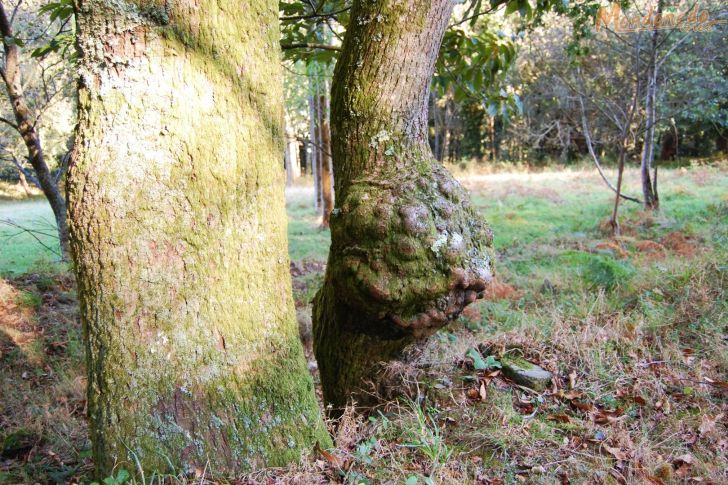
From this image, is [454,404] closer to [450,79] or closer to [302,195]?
[450,79]

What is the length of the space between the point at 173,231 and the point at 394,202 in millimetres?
994

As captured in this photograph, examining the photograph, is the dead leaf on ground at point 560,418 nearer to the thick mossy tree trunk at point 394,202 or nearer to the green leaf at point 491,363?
the green leaf at point 491,363

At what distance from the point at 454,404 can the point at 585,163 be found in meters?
21.0

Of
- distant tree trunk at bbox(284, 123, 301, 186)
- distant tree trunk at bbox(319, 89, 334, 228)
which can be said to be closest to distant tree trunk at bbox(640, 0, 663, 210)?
distant tree trunk at bbox(319, 89, 334, 228)

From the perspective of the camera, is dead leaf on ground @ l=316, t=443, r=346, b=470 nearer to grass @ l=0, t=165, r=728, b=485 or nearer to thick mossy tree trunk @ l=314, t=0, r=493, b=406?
grass @ l=0, t=165, r=728, b=485

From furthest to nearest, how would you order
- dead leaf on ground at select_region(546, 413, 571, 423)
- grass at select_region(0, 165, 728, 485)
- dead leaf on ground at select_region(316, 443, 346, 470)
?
dead leaf on ground at select_region(546, 413, 571, 423) → grass at select_region(0, 165, 728, 485) → dead leaf on ground at select_region(316, 443, 346, 470)

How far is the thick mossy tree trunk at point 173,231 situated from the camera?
1.71 meters

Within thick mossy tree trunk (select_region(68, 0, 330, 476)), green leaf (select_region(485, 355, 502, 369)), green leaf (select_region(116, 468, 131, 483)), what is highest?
thick mossy tree trunk (select_region(68, 0, 330, 476))

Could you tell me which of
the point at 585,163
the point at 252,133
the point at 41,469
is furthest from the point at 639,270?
the point at 585,163

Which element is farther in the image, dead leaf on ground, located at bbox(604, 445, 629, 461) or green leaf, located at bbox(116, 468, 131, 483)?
dead leaf on ground, located at bbox(604, 445, 629, 461)

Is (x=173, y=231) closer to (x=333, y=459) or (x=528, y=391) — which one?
(x=333, y=459)

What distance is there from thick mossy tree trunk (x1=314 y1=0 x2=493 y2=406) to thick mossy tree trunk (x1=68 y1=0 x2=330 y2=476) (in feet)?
1.79

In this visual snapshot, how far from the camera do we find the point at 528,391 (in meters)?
2.93

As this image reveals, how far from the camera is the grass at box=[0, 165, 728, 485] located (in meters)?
2.22
